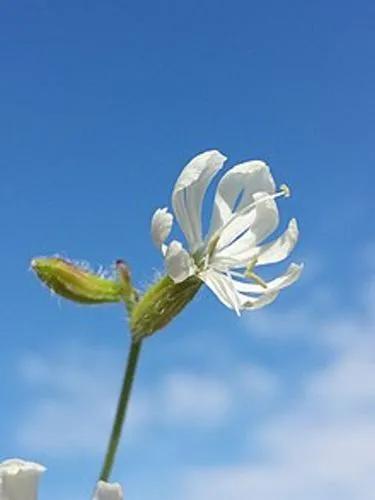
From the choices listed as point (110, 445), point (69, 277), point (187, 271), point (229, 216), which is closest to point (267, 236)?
point (229, 216)

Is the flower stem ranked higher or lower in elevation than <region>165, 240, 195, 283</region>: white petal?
lower

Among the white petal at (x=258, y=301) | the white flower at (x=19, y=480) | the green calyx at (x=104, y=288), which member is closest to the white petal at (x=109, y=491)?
the white flower at (x=19, y=480)

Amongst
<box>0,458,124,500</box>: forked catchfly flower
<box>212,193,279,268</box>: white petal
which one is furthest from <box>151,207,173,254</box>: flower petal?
<box>0,458,124,500</box>: forked catchfly flower

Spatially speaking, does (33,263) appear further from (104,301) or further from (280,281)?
(280,281)

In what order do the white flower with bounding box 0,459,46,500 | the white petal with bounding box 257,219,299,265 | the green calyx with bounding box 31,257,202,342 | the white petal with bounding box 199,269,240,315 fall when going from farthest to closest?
the white petal with bounding box 257,219,299,265
the white petal with bounding box 199,269,240,315
the green calyx with bounding box 31,257,202,342
the white flower with bounding box 0,459,46,500

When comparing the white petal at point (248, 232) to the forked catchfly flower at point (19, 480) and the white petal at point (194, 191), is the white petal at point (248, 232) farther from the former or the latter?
the forked catchfly flower at point (19, 480)

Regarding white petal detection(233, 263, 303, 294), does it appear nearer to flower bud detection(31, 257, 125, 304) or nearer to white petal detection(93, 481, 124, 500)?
flower bud detection(31, 257, 125, 304)
